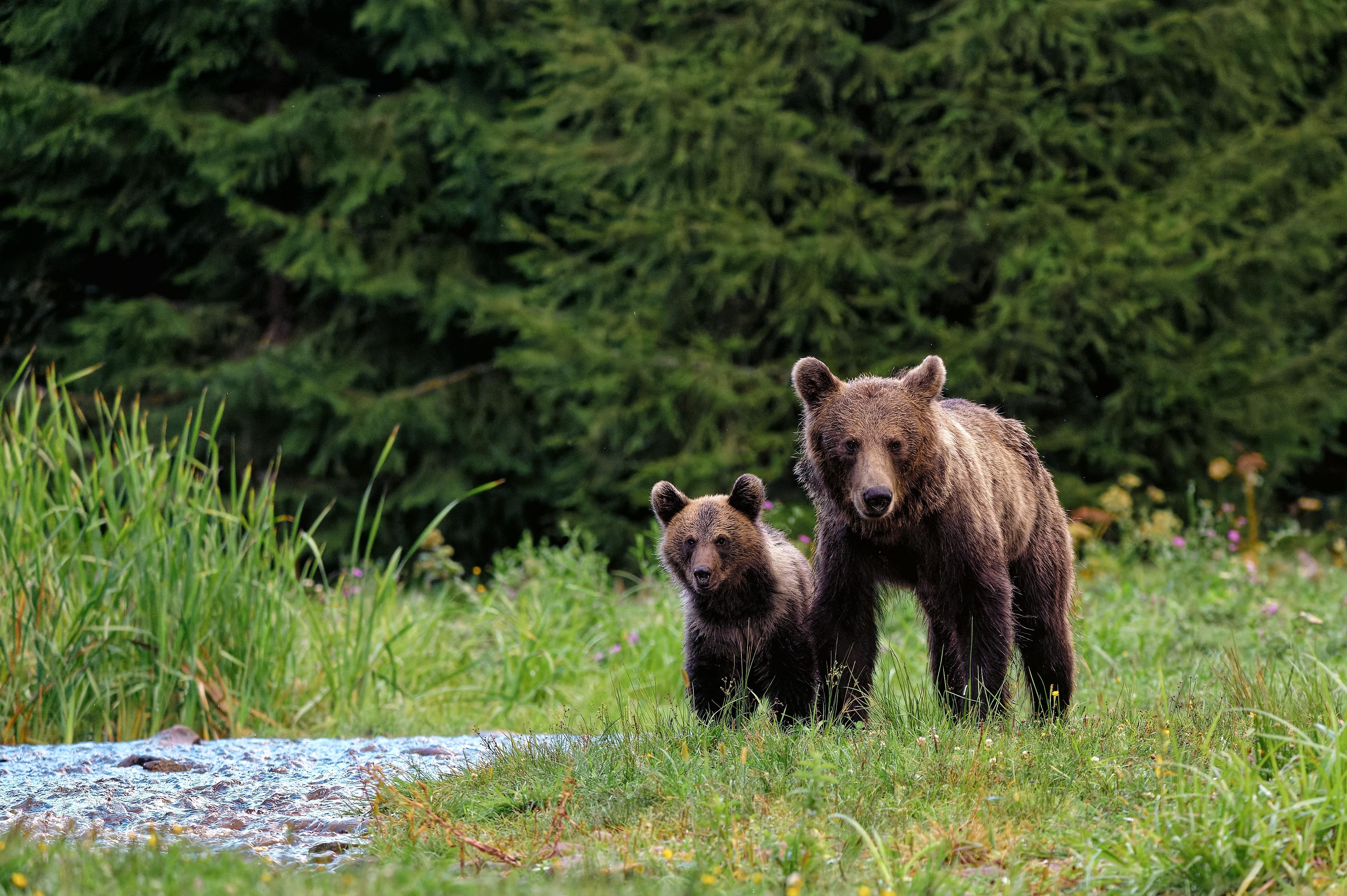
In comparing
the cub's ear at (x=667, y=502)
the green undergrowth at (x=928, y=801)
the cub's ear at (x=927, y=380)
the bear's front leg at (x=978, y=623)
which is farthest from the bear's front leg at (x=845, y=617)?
the cub's ear at (x=667, y=502)

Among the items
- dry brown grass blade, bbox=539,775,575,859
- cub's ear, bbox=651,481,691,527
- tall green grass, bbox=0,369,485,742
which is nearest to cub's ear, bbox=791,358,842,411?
cub's ear, bbox=651,481,691,527

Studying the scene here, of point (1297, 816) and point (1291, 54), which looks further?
point (1291, 54)

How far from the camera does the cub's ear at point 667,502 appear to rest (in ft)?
16.9

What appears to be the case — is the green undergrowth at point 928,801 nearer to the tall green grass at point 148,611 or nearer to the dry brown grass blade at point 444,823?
the dry brown grass blade at point 444,823

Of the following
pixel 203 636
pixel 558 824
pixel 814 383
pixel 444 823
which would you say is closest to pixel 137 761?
pixel 203 636

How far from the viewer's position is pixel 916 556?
4.41m

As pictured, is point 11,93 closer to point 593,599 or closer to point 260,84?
point 260,84

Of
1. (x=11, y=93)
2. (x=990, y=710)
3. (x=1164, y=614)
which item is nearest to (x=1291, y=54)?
(x=1164, y=614)

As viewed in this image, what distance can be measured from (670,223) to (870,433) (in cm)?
616

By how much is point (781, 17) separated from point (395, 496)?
5.42 meters

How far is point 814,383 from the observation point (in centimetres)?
444

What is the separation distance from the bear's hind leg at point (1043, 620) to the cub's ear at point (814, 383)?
3.51ft

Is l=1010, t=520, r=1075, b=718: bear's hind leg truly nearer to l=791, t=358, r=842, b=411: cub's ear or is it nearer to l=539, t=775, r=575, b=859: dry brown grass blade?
l=791, t=358, r=842, b=411: cub's ear

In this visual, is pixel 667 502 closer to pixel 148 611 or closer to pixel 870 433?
pixel 870 433
